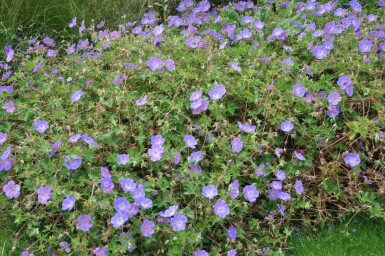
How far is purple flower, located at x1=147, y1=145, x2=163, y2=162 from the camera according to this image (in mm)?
2724

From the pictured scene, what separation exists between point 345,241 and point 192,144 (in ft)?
3.01

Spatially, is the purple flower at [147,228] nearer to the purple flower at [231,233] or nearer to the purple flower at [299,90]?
the purple flower at [231,233]

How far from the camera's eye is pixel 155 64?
316 centimetres

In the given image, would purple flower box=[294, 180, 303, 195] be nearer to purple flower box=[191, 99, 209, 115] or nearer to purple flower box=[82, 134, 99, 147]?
purple flower box=[191, 99, 209, 115]

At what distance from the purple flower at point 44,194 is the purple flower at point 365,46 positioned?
2016 millimetres

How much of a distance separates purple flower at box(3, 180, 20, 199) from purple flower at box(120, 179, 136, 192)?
521 millimetres

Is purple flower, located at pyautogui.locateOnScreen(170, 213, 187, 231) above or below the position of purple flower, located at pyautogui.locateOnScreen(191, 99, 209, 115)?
below

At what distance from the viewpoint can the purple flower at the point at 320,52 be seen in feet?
11.1

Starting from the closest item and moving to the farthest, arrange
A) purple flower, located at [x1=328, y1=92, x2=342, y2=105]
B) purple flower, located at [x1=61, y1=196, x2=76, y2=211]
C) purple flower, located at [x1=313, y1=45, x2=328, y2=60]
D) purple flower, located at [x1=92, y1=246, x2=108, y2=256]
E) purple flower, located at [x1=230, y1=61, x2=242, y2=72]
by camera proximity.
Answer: purple flower, located at [x1=92, y1=246, x2=108, y2=256] → purple flower, located at [x1=61, y1=196, x2=76, y2=211] → purple flower, located at [x1=328, y1=92, x2=342, y2=105] → purple flower, located at [x1=230, y1=61, x2=242, y2=72] → purple flower, located at [x1=313, y1=45, x2=328, y2=60]

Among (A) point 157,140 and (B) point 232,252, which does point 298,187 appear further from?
(A) point 157,140

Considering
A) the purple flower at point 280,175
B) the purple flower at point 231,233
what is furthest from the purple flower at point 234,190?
the purple flower at point 280,175

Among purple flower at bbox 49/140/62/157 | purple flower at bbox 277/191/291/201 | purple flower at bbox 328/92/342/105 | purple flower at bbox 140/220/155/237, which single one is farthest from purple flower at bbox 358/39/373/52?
purple flower at bbox 49/140/62/157

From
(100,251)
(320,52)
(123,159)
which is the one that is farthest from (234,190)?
(320,52)

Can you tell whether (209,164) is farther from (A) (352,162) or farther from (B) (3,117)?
(B) (3,117)
